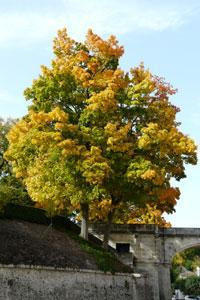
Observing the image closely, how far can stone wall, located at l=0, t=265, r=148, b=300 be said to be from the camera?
2227cm

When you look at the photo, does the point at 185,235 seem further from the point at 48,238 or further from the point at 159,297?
the point at 48,238

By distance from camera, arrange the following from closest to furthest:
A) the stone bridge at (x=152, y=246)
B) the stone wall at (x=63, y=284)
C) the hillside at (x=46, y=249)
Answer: the stone wall at (x=63, y=284) < the hillside at (x=46, y=249) < the stone bridge at (x=152, y=246)

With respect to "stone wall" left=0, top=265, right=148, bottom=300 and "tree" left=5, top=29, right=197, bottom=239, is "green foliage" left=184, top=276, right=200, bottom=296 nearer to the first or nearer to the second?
"tree" left=5, top=29, right=197, bottom=239

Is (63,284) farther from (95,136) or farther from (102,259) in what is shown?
(95,136)

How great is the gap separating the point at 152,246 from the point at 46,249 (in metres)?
20.0

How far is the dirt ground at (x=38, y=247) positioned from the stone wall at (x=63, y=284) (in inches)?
19.6

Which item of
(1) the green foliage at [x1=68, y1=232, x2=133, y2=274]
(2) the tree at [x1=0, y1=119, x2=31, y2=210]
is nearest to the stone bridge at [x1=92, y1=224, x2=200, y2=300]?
(2) the tree at [x1=0, y1=119, x2=31, y2=210]

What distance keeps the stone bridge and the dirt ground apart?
12.3 meters

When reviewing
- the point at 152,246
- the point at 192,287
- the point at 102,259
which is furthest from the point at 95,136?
the point at 192,287

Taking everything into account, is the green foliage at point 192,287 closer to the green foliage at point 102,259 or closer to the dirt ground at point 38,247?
the green foliage at point 102,259

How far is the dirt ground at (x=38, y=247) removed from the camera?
24.4 meters

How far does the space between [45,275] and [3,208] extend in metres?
8.93

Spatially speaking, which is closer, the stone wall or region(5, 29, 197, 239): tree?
the stone wall

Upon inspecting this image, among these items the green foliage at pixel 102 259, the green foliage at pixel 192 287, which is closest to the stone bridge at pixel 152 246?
the green foliage at pixel 102 259
